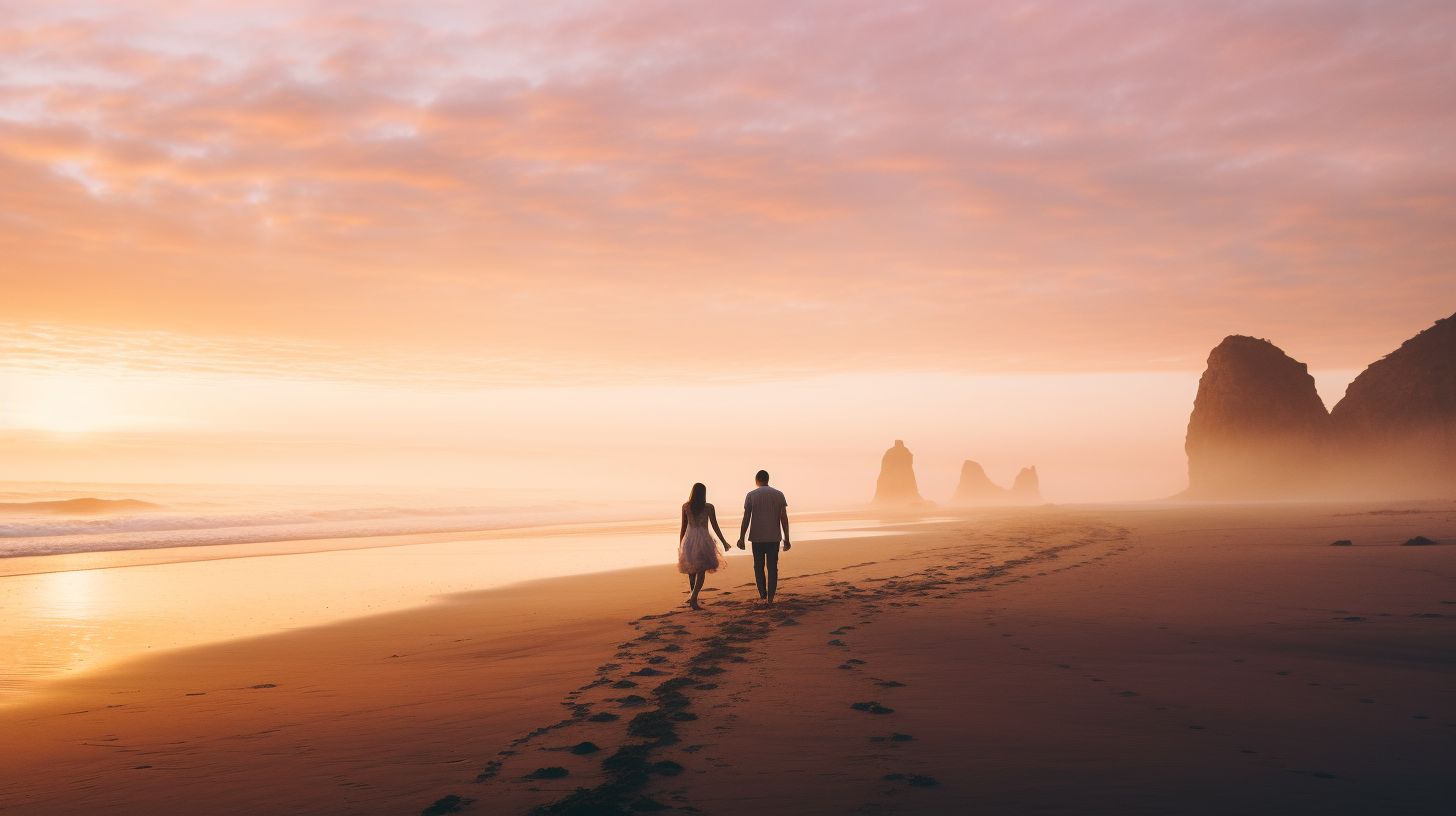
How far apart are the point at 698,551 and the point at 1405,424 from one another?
351 ft

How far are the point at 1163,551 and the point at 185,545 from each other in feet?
113

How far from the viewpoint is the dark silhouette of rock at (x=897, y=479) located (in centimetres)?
17238

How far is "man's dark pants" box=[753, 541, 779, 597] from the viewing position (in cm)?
1480

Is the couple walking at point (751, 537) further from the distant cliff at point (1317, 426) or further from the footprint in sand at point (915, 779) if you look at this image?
the distant cliff at point (1317, 426)

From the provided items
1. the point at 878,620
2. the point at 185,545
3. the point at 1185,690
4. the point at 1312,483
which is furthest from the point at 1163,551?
the point at 1312,483

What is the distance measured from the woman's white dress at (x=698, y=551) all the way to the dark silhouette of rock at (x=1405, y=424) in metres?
96.3

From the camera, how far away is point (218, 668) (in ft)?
35.1

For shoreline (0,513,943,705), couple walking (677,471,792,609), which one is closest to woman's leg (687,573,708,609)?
couple walking (677,471,792,609)

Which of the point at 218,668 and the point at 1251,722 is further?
the point at 218,668

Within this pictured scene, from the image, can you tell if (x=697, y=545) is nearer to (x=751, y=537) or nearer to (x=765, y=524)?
(x=751, y=537)

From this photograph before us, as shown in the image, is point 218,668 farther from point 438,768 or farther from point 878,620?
point 878,620

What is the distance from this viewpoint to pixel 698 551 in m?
15.0

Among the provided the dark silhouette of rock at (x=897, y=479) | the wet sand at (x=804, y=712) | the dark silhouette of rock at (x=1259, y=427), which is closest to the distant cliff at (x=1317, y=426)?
the dark silhouette of rock at (x=1259, y=427)

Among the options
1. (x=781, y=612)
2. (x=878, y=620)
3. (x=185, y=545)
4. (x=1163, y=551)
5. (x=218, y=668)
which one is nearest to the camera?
(x=218, y=668)
